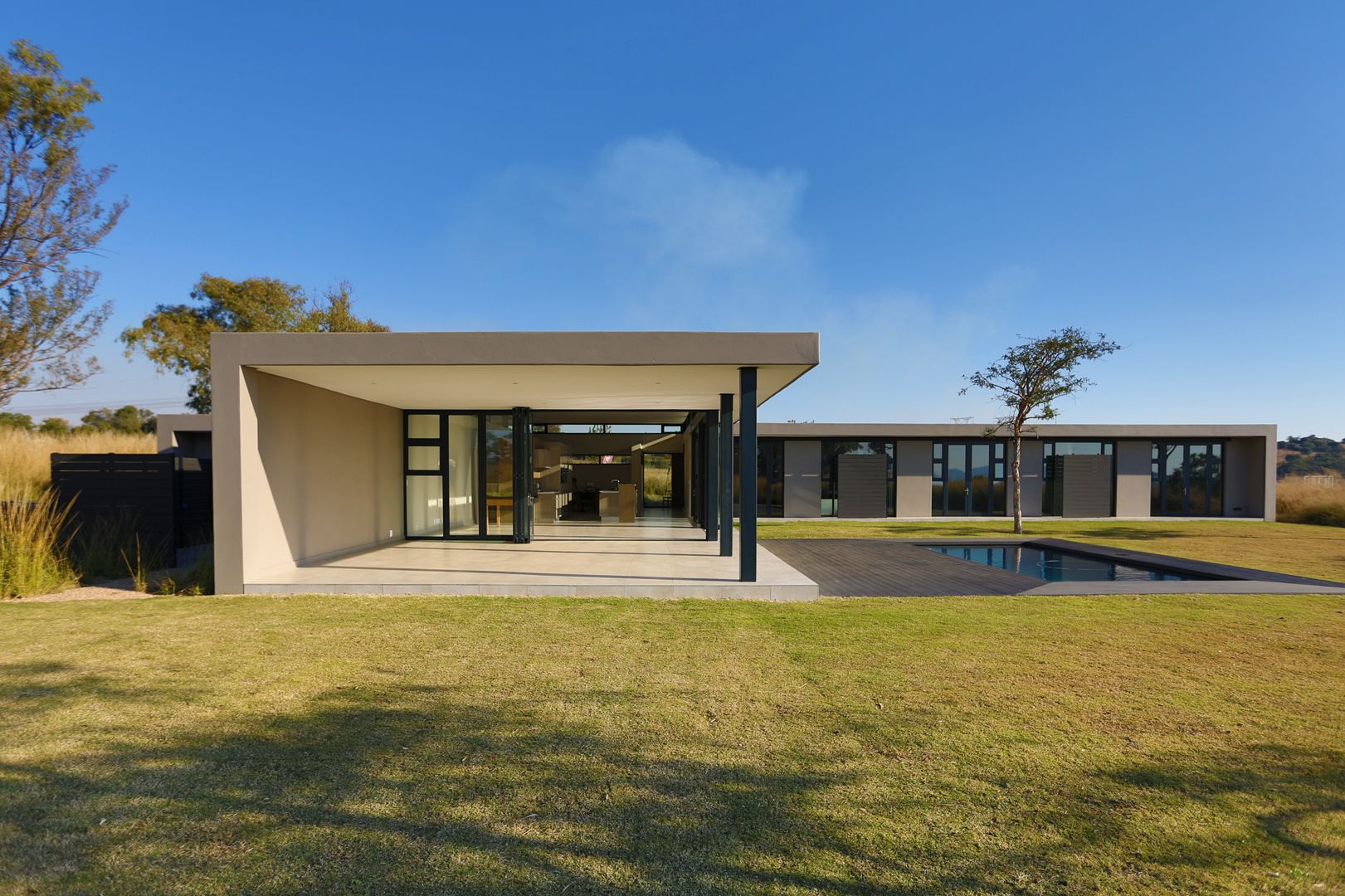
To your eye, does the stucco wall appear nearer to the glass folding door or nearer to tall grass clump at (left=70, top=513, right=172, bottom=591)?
the glass folding door

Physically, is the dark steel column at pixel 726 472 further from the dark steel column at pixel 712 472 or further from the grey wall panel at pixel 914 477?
the grey wall panel at pixel 914 477

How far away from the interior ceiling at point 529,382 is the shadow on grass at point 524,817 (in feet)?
16.0

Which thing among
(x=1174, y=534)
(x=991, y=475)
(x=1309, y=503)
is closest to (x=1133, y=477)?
(x=991, y=475)

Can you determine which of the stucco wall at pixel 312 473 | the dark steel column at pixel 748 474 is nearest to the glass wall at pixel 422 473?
the stucco wall at pixel 312 473

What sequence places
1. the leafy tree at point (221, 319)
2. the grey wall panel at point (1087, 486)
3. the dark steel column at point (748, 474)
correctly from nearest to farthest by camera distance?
1. the dark steel column at point (748, 474)
2. the grey wall panel at point (1087, 486)
3. the leafy tree at point (221, 319)

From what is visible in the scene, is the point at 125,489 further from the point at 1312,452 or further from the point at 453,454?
the point at 1312,452

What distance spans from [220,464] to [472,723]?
5.63 meters

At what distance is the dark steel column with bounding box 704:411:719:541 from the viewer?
12156 millimetres

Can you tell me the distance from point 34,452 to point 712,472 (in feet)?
41.9

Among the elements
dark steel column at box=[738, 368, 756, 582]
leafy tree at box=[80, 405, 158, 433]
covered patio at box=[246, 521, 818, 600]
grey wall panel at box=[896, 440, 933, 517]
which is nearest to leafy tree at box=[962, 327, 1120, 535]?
grey wall panel at box=[896, 440, 933, 517]

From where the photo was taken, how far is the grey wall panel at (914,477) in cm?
2017

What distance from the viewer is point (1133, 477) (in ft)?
68.2

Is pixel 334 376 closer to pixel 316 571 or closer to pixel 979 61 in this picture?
pixel 316 571

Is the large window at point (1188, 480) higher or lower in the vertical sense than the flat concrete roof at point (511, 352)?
lower
